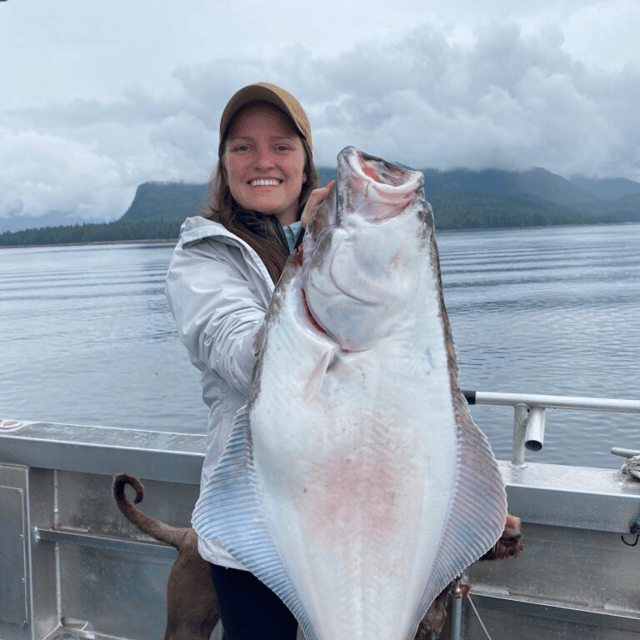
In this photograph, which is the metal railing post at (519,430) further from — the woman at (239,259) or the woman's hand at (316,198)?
the woman's hand at (316,198)

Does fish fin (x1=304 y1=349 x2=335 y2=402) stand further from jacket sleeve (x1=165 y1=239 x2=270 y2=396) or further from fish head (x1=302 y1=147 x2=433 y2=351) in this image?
jacket sleeve (x1=165 y1=239 x2=270 y2=396)

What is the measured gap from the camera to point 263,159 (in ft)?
6.44

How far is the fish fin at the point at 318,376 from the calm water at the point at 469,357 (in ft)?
34.0

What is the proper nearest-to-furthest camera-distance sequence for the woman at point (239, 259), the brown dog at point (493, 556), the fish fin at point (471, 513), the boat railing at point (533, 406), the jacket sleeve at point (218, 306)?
the fish fin at point (471, 513), the jacket sleeve at point (218, 306), the woman at point (239, 259), the brown dog at point (493, 556), the boat railing at point (533, 406)

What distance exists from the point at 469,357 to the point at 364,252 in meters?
21.7

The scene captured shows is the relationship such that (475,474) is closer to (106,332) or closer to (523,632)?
(523,632)

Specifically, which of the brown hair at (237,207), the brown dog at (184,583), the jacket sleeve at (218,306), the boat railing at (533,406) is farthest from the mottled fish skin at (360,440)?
the brown dog at (184,583)

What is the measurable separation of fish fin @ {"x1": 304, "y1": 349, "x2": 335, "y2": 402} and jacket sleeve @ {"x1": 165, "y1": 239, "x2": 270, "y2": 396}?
0.68 ft

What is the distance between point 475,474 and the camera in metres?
1.29

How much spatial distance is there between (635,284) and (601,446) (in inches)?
1390

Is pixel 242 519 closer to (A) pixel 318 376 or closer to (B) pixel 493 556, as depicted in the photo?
→ (A) pixel 318 376

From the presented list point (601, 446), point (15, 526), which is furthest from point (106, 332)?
point (15, 526)

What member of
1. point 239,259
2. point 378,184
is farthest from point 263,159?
point 378,184

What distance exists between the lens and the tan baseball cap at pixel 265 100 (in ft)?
6.11
